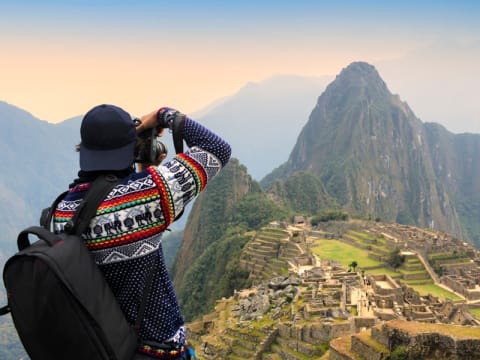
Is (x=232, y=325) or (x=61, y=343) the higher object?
(x=61, y=343)

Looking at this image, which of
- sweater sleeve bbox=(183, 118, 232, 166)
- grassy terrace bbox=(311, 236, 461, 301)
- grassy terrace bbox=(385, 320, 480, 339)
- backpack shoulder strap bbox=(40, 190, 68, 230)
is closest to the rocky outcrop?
grassy terrace bbox=(385, 320, 480, 339)

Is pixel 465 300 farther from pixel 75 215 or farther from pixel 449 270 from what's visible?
pixel 75 215

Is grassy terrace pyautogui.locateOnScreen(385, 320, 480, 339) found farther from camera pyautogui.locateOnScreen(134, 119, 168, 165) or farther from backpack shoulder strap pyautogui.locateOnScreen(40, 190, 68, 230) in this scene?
backpack shoulder strap pyautogui.locateOnScreen(40, 190, 68, 230)

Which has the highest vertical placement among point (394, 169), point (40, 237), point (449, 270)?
point (40, 237)

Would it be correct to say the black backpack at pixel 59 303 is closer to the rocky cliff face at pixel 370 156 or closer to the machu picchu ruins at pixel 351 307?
the machu picchu ruins at pixel 351 307

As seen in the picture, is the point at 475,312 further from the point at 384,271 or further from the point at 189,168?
the point at 189,168

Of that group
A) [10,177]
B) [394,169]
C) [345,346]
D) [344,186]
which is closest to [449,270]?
[345,346]

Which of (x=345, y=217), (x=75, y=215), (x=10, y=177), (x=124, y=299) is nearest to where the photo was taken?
(x=75, y=215)
